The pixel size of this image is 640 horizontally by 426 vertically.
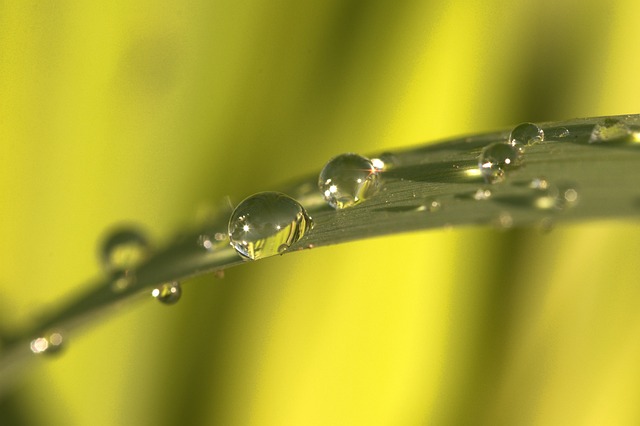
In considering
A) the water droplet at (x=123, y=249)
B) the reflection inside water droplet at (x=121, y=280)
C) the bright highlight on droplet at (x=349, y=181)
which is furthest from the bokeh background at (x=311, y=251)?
the bright highlight on droplet at (x=349, y=181)

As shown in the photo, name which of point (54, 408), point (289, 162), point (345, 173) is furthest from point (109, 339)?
point (345, 173)

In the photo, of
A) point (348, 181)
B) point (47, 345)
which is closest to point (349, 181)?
point (348, 181)

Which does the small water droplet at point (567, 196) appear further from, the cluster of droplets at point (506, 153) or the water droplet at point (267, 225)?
the water droplet at point (267, 225)

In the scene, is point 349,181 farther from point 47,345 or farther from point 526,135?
point 47,345

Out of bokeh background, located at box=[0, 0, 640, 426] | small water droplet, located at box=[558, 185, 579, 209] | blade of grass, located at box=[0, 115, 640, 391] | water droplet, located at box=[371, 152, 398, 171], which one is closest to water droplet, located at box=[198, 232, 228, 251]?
blade of grass, located at box=[0, 115, 640, 391]

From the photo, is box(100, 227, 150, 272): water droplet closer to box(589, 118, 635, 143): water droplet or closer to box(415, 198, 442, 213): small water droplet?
box(415, 198, 442, 213): small water droplet

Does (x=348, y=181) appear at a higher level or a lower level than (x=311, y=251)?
lower
